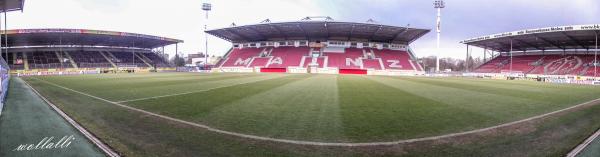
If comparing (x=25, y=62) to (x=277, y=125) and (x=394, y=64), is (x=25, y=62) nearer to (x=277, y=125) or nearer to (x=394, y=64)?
(x=277, y=125)

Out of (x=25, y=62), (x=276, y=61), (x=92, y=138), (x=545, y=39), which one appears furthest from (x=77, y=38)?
(x=545, y=39)

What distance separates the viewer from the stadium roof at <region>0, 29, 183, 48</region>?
48156 mm

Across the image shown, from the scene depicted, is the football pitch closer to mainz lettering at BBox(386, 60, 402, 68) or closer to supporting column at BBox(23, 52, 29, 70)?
mainz lettering at BBox(386, 60, 402, 68)

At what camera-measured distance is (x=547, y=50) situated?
59.8 m

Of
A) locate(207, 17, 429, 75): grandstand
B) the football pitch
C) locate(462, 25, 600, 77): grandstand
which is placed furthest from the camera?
locate(207, 17, 429, 75): grandstand

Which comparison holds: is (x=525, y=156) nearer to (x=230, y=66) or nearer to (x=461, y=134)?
(x=461, y=134)

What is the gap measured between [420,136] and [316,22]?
50798 mm

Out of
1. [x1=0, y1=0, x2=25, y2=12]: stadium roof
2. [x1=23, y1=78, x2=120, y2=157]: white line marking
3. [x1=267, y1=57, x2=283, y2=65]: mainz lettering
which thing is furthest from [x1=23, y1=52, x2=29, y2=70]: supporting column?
[x1=23, y1=78, x2=120, y2=157]: white line marking

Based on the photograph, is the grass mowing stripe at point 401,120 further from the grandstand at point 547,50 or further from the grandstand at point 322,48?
the grandstand at point 547,50

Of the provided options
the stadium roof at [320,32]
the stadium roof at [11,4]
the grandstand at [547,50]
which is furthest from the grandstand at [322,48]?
the stadium roof at [11,4]

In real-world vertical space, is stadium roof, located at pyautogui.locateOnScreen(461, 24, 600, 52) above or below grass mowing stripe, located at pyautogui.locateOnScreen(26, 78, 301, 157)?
above

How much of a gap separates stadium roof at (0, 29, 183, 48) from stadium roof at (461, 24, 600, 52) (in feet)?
215

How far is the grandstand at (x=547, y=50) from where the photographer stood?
46219 mm

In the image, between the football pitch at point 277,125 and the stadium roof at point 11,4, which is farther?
the stadium roof at point 11,4
